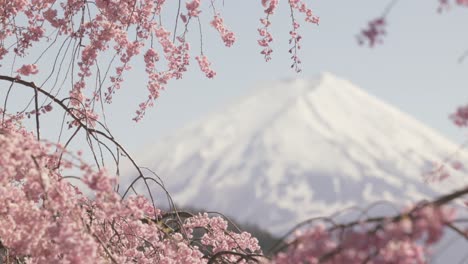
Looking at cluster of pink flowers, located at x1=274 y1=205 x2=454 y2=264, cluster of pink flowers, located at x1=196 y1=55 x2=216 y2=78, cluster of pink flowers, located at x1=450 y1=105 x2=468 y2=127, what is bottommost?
cluster of pink flowers, located at x1=274 y1=205 x2=454 y2=264

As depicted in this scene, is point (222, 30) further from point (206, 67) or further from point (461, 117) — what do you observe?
point (461, 117)

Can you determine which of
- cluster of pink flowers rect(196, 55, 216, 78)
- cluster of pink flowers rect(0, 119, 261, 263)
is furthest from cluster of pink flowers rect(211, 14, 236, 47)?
cluster of pink flowers rect(0, 119, 261, 263)

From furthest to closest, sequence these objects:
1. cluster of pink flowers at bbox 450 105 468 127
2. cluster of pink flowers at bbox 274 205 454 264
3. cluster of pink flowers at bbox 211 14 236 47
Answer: cluster of pink flowers at bbox 211 14 236 47 < cluster of pink flowers at bbox 450 105 468 127 < cluster of pink flowers at bbox 274 205 454 264

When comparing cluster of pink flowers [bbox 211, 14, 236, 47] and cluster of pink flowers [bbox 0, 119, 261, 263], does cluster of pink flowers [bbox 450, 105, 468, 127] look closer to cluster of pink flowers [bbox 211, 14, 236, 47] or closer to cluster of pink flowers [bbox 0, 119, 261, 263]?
cluster of pink flowers [bbox 0, 119, 261, 263]

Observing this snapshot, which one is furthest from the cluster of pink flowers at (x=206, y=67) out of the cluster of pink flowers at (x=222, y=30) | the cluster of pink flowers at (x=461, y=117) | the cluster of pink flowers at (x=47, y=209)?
the cluster of pink flowers at (x=461, y=117)

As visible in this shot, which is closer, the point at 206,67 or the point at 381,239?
the point at 381,239

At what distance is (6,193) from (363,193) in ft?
651

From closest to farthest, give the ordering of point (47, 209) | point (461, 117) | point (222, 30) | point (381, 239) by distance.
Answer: point (381, 239) < point (461, 117) < point (47, 209) < point (222, 30)

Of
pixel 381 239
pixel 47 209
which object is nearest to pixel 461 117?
pixel 381 239

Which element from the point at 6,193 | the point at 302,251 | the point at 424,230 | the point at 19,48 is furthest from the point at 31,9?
the point at 424,230

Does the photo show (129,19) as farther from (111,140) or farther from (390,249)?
(390,249)

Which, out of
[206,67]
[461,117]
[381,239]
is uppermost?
[206,67]

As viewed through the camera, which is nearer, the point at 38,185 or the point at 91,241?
the point at 91,241

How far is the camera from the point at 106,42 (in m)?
5.38
